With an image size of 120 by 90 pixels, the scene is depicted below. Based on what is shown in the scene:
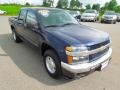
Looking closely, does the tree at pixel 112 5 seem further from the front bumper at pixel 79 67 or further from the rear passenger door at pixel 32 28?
the front bumper at pixel 79 67

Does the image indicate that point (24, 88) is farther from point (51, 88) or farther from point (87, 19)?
point (87, 19)

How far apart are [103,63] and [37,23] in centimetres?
211

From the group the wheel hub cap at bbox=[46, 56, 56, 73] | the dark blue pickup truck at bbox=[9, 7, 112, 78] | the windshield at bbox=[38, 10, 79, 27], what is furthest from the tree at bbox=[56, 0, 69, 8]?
the wheel hub cap at bbox=[46, 56, 56, 73]

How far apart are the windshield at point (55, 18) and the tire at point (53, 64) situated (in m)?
0.93

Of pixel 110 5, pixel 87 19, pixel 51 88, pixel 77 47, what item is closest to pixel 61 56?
pixel 77 47

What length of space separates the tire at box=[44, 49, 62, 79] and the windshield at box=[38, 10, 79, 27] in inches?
36.5

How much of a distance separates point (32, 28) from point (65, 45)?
1763 millimetres

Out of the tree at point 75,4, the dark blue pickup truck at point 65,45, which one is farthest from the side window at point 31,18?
the tree at point 75,4

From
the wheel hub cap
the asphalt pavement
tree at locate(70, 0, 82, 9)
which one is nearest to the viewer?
the asphalt pavement

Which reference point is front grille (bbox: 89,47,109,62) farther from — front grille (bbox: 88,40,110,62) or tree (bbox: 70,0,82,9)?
tree (bbox: 70,0,82,9)

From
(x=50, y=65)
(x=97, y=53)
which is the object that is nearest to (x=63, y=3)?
(x=50, y=65)

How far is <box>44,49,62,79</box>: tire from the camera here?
3.67 m

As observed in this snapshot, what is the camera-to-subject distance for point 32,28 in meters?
4.79

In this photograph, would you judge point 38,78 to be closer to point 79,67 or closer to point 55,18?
point 79,67
